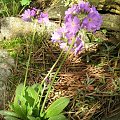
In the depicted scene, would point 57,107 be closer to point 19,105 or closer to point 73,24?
point 19,105

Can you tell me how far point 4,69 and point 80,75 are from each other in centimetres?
68

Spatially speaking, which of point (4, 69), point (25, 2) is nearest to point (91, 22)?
point (4, 69)

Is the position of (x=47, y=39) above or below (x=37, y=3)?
below

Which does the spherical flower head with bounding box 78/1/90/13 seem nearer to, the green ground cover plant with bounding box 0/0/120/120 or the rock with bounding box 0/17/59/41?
the green ground cover plant with bounding box 0/0/120/120

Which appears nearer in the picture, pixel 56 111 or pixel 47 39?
pixel 56 111

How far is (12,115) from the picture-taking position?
245 cm

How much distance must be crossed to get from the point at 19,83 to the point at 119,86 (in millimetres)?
831

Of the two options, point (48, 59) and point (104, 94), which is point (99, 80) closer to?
point (104, 94)

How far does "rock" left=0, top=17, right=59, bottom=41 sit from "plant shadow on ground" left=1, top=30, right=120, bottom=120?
104mm

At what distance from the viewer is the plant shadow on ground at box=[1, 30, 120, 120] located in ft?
8.48

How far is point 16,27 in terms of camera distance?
3.36 m

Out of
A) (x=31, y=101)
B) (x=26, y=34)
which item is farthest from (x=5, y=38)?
(x=31, y=101)

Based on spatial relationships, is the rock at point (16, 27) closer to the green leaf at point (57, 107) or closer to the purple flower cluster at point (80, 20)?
the green leaf at point (57, 107)

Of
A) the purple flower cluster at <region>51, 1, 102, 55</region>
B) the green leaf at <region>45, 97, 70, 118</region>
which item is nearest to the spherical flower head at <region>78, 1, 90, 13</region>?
the purple flower cluster at <region>51, 1, 102, 55</region>
